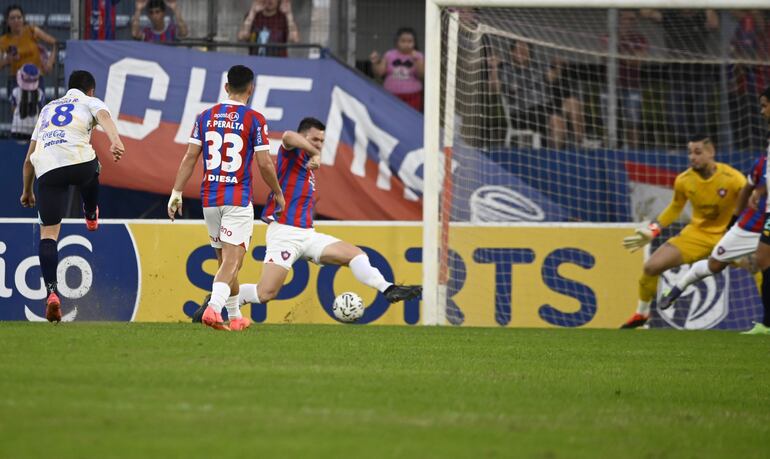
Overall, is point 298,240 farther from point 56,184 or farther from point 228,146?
point 56,184

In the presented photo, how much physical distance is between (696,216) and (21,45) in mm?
8259

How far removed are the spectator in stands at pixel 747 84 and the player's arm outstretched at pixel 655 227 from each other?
2707 mm

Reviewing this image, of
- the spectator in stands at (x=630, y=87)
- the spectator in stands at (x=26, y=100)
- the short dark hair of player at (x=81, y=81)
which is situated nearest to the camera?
the short dark hair of player at (x=81, y=81)

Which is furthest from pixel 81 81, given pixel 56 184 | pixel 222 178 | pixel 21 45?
pixel 21 45

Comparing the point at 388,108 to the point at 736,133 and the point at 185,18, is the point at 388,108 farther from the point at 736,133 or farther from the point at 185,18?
the point at 736,133

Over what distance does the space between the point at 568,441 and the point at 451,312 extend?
8750 millimetres

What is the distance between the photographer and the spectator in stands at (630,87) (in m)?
16.0

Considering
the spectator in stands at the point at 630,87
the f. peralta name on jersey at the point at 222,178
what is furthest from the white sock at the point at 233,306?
the spectator in stands at the point at 630,87

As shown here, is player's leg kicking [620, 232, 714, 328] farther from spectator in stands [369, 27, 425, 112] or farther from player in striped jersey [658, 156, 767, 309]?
spectator in stands [369, 27, 425, 112]

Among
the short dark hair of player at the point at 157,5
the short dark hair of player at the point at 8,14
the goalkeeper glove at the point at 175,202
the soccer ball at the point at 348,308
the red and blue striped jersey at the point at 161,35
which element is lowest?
the soccer ball at the point at 348,308

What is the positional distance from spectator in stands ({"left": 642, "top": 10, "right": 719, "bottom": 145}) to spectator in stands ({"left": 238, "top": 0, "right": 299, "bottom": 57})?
15.6 ft

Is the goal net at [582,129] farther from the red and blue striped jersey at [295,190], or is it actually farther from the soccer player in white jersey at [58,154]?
the soccer player in white jersey at [58,154]

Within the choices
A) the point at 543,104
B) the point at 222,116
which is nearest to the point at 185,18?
the point at 543,104

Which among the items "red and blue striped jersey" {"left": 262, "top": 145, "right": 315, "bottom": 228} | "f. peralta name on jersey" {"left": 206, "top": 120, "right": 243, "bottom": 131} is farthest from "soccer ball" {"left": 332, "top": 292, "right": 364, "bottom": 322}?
"f. peralta name on jersey" {"left": 206, "top": 120, "right": 243, "bottom": 131}
